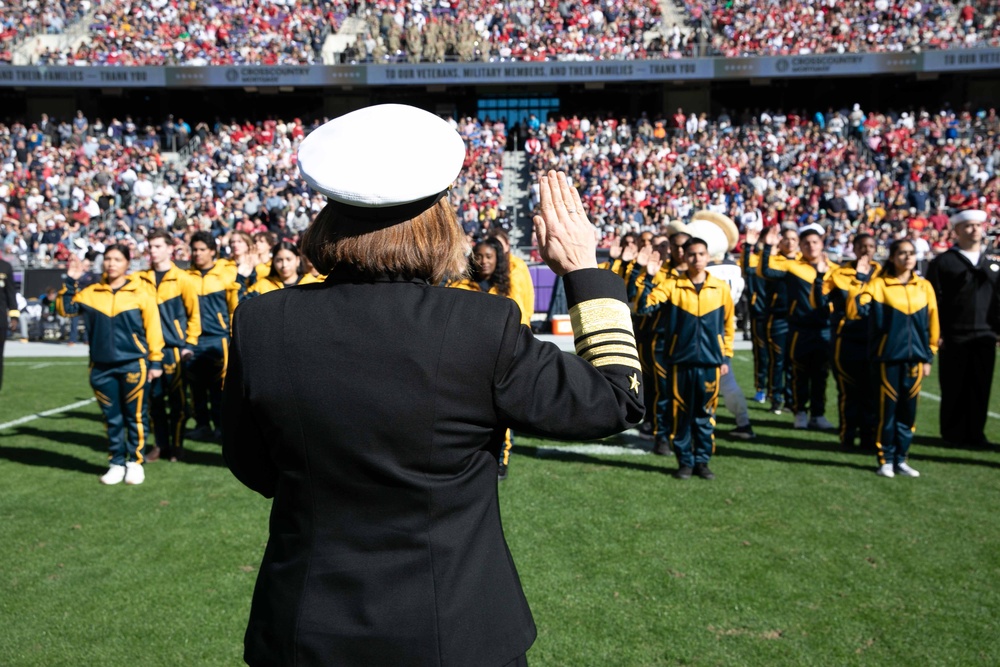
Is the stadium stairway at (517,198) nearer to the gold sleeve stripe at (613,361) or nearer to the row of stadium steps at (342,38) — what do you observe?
the row of stadium steps at (342,38)

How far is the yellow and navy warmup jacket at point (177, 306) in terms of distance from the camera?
7.97 metres

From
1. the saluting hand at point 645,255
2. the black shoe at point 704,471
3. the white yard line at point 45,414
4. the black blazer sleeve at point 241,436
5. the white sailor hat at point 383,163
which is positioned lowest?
the white yard line at point 45,414

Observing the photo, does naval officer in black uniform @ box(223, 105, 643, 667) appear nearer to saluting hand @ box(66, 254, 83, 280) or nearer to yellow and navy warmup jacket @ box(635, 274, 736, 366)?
yellow and navy warmup jacket @ box(635, 274, 736, 366)

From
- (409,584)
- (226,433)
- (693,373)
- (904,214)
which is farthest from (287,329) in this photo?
(904,214)

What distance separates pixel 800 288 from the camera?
30.7 feet

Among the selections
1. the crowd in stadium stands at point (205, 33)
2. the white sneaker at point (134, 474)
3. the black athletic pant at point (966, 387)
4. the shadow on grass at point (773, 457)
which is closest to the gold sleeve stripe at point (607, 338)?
the white sneaker at point (134, 474)

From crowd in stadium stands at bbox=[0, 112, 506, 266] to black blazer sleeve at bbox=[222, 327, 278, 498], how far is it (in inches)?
761

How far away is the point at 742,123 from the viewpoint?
3033 centimetres

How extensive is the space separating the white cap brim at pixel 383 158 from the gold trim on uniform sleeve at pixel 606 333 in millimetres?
400

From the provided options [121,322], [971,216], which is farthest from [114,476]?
[971,216]

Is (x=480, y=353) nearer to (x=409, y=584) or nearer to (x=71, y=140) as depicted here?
(x=409, y=584)

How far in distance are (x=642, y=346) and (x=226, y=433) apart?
265 inches

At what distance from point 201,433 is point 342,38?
27.5 m

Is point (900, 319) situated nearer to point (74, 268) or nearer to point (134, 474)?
point (134, 474)
